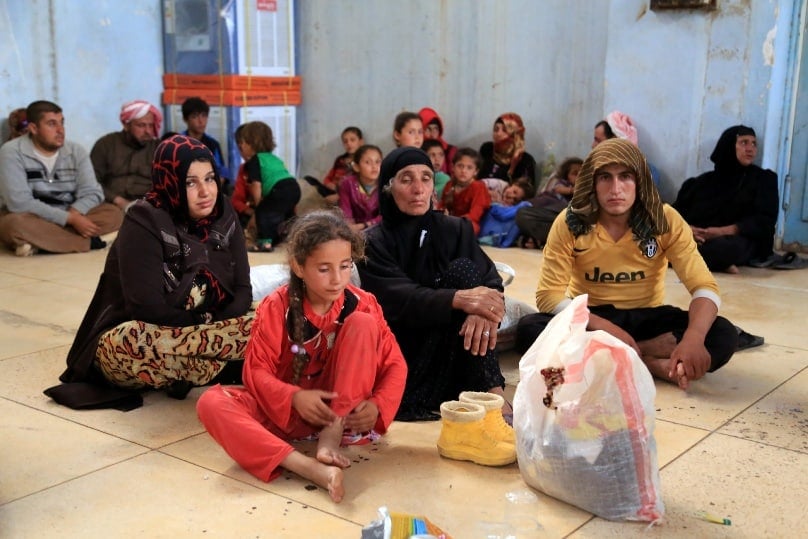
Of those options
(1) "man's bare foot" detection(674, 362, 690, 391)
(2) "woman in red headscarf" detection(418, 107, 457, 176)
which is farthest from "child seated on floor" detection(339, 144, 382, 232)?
(1) "man's bare foot" detection(674, 362, 690, 391)

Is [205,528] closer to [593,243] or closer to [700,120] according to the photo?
[593,243]

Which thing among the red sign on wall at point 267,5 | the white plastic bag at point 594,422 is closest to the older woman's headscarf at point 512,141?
the red sign on wall at point 267,5

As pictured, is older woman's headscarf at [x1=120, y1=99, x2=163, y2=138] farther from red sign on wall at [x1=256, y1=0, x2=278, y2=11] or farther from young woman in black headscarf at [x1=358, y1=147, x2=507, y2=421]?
young woman in black headscarf at [x1=358, y1=147, x2=507, y2=421]

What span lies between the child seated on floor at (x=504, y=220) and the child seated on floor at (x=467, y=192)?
6 cm

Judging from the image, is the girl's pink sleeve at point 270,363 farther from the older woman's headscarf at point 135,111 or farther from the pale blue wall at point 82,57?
the pale blue wall at point 82,57

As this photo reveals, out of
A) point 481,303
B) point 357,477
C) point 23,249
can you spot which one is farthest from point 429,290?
point 23,249

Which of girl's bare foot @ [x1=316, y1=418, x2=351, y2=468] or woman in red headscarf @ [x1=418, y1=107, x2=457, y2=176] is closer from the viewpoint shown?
girl's bare foot @ [x1=316, y1=418, x2=351, y2=468]

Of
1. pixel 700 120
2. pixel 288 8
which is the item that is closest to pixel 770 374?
pixel 700 120

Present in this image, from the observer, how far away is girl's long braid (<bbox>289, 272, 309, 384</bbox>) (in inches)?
108

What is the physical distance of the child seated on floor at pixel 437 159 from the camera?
6.81 metres

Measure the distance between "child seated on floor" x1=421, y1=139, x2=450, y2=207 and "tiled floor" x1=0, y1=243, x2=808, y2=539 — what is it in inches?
130

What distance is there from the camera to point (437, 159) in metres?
6.92

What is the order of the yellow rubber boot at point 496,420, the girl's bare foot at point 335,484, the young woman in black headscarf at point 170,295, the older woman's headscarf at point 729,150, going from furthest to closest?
the older woman's headscarf at point 729,150 < the young woman in black headscarf at point 170,295 < the yellow rubber boot at point 496,420 < the girl's bare foot at point 335,484

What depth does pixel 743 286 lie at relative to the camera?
5.11 meters
